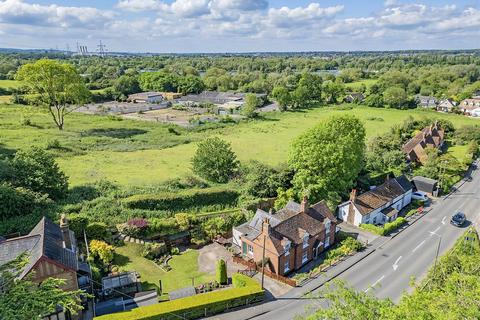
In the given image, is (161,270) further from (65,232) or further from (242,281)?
(65,232)

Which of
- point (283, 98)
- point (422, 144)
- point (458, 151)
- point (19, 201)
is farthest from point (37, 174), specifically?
point (283, 98)

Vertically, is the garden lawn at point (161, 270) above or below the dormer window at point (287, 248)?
below

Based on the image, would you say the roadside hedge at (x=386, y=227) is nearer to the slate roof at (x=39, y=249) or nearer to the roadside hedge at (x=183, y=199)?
the roadside hedge at (x=183, y=199)

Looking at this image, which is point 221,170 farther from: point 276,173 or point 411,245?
point 411,245

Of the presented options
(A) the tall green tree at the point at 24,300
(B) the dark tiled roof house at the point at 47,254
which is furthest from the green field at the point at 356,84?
(A) the tall green tree at the point at 24,300

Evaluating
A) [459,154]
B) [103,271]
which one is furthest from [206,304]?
[459,154]

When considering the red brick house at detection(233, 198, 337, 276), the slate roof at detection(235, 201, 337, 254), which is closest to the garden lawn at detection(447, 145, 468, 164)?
the red brick house at detection(233, 198, 337, 276)

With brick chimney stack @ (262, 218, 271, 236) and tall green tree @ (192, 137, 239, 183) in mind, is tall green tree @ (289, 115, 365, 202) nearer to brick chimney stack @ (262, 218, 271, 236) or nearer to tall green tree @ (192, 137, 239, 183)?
tall green tree @ (192, 137, 239, 183)

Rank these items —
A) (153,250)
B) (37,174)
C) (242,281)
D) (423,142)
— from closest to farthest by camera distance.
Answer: (242,281)
(153,250)
(37,174)
(423,142)
